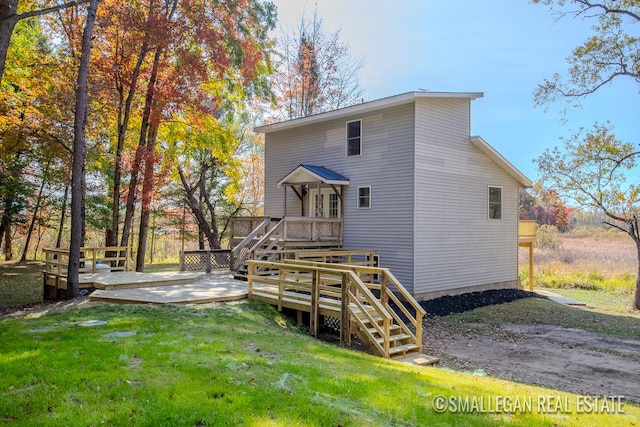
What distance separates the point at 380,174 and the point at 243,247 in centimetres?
512

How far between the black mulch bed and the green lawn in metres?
6.55

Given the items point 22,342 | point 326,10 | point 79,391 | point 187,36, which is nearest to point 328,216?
point 187,36

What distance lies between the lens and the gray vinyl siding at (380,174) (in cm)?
1280

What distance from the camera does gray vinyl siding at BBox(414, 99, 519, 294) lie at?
12891mm

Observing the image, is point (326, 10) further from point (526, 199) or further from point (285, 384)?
point (526, 199)

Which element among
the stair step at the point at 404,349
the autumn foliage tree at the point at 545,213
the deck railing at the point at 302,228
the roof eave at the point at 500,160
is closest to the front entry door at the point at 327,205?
the deck railing at the point at 302,228

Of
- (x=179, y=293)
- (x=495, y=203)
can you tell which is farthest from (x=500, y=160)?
(x=179, y=293)

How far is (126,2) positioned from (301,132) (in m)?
7.26

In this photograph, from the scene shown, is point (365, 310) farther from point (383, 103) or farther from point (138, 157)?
point (138, 157)

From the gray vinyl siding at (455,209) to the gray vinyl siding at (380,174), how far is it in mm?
325

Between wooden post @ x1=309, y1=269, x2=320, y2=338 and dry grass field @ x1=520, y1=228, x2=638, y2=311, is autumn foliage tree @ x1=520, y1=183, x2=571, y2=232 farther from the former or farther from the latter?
wooden post @ x1=309, y1=269, x2=320, y2=338

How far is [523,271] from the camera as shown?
72.6ft

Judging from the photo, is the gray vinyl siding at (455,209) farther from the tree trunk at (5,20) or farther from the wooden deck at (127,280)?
the tree trunk at (5,20)

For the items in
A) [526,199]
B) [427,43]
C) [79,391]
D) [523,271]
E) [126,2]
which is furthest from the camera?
[526,199]
